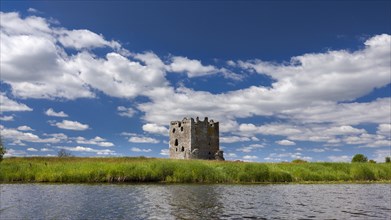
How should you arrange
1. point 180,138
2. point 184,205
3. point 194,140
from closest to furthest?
point 184,205 < point 194,140 < point 180,138

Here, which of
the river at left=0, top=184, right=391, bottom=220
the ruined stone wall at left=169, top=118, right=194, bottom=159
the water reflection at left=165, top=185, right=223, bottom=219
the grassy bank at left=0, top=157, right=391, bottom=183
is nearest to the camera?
the river at left=0, top=184, right=391, bottom=220

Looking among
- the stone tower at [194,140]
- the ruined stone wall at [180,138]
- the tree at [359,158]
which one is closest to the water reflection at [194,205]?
the stone tower at [194,140]

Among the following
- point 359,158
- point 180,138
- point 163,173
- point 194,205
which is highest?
point 180,138

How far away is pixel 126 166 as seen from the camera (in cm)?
4134

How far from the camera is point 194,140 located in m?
81.5

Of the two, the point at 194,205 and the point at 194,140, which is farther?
the point at 194,140

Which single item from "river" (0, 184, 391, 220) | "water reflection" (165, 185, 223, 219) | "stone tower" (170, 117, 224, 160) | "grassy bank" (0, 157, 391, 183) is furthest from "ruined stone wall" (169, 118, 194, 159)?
"river" (0, 184, 391, 220)

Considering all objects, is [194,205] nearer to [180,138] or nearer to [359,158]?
[180,138]

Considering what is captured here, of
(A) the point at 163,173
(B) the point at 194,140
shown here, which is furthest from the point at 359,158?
(A) the point at 163,173

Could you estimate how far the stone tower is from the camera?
266 feet

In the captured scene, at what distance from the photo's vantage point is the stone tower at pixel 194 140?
81.1m

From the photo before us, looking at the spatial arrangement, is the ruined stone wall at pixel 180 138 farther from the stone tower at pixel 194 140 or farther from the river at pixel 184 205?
the river at pixel 184 205

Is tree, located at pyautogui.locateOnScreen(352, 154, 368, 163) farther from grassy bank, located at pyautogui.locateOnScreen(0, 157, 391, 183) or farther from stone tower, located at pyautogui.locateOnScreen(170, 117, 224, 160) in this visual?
grassy bank, located at pyautogui.locateOnScreen(0, 157, 391, 183)

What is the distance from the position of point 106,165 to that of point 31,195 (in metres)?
15.5
